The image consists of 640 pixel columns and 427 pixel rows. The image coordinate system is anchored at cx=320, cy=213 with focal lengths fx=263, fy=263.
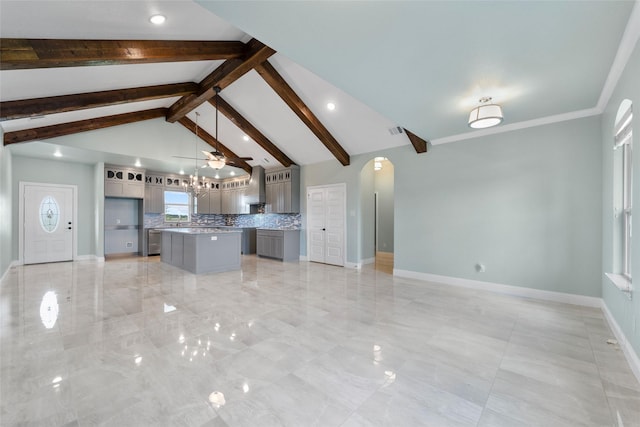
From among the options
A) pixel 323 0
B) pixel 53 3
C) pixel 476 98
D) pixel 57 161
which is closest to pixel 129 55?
pixel 53 3

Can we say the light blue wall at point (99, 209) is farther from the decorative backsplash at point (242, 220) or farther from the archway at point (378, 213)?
the archway at point (378, 213)

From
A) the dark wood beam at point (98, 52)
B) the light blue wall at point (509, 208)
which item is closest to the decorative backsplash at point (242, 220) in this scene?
the light blue wall at point (509, 208)

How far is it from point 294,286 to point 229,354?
2492 millimetres

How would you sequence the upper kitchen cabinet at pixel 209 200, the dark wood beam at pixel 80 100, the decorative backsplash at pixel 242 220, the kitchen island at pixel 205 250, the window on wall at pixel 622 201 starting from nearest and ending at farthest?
the window on wall at pixel 622 201 < the dark wood beam at pixel 80 100 < the kitchen island at pixel 205 250 < the decorative backsplash at pixel 242 220 < the upper kitchen cabinet at pixel 209 200

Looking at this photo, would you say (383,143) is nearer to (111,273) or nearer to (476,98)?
(476,98)

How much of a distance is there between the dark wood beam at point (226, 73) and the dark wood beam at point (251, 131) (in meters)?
0.57

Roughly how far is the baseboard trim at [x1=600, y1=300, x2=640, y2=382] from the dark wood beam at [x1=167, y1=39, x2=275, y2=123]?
5.44 meters

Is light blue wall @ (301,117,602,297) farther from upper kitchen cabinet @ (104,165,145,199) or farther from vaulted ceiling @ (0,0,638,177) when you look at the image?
upper kitchen cabinet @ (104,165,145,199)

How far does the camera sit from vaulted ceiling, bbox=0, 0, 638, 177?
208cm

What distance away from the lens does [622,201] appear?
3.14 meters

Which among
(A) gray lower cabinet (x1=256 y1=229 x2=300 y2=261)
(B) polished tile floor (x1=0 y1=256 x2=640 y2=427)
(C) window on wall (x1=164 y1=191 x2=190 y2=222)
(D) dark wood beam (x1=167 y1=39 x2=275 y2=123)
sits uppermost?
(D) dark wood beam (x1=167 y1=39 x2=275 y2=123)

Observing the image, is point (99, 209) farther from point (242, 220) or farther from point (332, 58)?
point (332, 58)

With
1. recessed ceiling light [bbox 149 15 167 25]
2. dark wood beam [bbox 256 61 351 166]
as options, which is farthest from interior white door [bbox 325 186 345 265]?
recessed ceiling light [bbox 149 15 167 25]

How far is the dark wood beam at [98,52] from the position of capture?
2727mm
